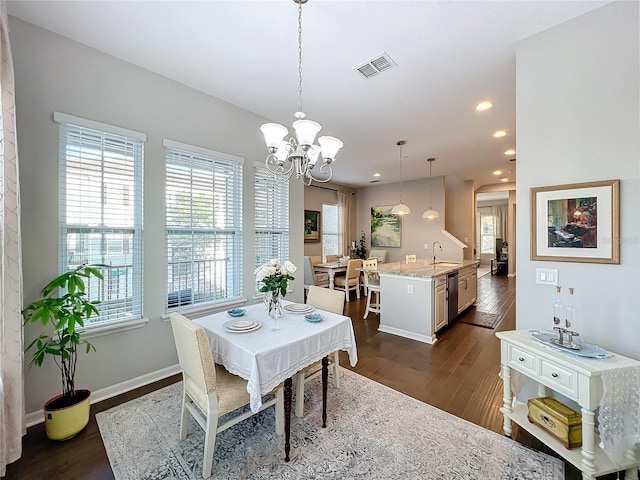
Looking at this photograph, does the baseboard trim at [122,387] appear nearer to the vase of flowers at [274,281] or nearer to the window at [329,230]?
the vase of flowers at [274,281]

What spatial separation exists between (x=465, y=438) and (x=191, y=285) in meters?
2.85

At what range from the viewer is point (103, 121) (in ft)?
7.93

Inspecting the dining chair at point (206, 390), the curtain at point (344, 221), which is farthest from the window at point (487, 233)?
the dining chair at point (206, 390)

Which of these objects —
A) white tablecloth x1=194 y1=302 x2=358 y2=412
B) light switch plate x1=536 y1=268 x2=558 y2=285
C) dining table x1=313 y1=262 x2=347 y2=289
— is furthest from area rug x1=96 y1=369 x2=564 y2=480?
dining table x1=313 y1=262 x2=347 y2=289

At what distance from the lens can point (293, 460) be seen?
177cm

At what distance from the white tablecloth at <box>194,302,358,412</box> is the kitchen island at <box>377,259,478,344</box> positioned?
6.38 ft

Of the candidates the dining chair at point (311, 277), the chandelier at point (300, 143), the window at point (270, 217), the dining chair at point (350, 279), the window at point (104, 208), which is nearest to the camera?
the chandelier at point (300, 143)

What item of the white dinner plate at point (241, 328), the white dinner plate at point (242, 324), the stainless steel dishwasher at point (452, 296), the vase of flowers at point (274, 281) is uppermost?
the vase of flowers at point (274, 281)

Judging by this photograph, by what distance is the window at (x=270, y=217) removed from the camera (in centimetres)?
364

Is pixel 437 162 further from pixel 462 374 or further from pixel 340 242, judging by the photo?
pixel 462 374

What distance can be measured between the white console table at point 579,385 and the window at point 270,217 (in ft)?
9.27

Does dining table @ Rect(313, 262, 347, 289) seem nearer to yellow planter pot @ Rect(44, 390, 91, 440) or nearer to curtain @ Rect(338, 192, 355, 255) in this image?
curtain @ Rect(338, 192, 355, 255)

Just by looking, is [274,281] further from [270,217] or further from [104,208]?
[270,217]

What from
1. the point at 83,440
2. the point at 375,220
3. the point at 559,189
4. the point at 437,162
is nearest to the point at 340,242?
the point at 375,220
